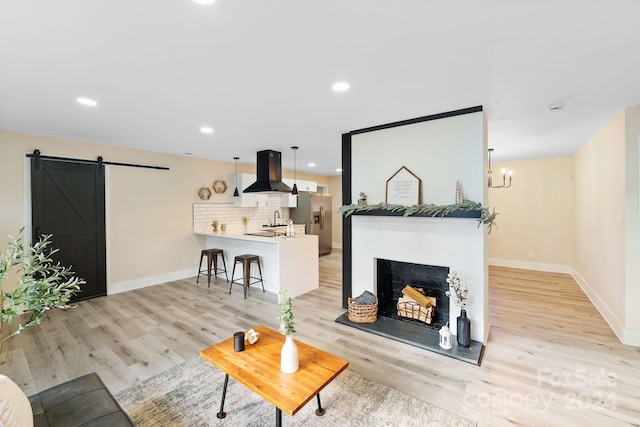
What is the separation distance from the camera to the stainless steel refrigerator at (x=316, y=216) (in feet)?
25.3

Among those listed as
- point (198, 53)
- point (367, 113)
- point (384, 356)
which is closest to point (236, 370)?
point (384, 356)

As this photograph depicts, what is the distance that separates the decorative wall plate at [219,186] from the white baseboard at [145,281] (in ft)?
5.48

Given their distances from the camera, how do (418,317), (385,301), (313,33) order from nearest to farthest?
(313,33), (418,317), (385,301)

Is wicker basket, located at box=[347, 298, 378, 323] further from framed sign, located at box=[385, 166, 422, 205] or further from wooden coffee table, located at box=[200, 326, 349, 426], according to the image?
wooden coffee table, located at box=[200, 326, 349, 426]

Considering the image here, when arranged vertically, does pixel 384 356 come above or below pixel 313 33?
below

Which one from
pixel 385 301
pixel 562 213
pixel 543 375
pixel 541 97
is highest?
pixel 541 97

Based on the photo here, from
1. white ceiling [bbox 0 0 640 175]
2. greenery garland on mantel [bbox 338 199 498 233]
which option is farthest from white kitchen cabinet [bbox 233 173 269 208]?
greenery garland on mantel [bbox 338 199 498 233]

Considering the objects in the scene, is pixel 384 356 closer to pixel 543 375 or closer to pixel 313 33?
pixel 543 375

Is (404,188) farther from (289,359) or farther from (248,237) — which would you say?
(248,237)

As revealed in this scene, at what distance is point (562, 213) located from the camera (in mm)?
5434

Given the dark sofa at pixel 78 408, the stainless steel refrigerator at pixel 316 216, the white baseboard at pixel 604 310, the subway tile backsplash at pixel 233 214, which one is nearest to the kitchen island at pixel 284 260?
the subway tile backsplash at pixel 233 214

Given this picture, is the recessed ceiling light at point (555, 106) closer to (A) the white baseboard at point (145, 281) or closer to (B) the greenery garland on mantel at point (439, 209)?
(B) the greenery garland on mantel at point (439, 209)

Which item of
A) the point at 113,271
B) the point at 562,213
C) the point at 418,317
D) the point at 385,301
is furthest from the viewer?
→ the point at 562,213

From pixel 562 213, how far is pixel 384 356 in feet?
16.8
